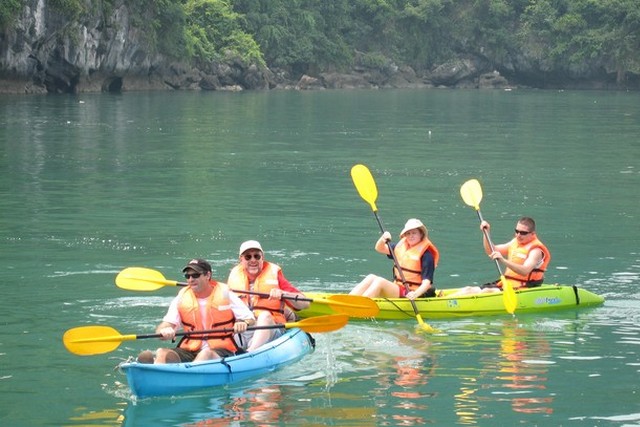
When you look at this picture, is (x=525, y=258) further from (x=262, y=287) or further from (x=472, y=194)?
(x=262, y=287)

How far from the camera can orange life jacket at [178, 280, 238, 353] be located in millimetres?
10641

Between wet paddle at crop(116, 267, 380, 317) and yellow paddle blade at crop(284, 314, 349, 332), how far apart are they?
536 millimetres

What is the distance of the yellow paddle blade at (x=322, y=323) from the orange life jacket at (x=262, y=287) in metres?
0.61

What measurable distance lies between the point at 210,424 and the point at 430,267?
15.2ft

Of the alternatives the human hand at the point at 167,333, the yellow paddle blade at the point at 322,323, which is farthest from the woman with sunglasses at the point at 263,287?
the human hand at the point at 167,333

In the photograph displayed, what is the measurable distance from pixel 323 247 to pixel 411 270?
372 cm

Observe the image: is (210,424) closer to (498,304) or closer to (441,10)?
(498,304)

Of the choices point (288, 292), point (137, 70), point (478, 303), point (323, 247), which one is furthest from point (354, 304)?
point (137, 70)

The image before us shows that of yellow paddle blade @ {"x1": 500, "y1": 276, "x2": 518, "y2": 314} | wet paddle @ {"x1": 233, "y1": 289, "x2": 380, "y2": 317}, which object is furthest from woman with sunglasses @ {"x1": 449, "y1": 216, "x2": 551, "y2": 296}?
wet paddle @ {"x1": 233, "y1": 289, "x2": 380, "y2": 317}

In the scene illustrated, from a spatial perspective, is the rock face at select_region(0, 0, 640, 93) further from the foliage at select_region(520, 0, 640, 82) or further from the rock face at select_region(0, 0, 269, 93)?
the foliage at select_region(520, 0, 640, 82)

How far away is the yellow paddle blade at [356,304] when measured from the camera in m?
12.2

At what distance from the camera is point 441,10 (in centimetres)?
8606

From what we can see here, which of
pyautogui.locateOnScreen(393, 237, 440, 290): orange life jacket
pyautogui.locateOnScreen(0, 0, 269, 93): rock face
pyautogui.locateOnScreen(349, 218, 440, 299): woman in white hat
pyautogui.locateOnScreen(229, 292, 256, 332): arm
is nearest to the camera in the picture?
pyautogui.locateOnScreen(229, 292, 256, 332): arm

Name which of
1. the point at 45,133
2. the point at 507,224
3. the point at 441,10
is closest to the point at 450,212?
the point at 507,224
